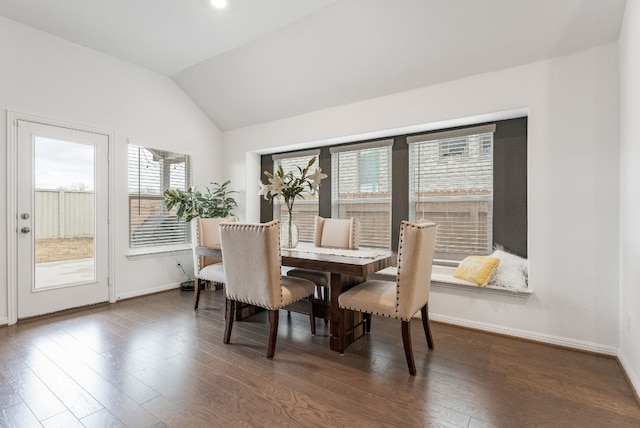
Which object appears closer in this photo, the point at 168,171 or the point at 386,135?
the point at 386,135

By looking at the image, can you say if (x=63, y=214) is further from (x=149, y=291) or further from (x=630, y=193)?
(x=630, y=193)

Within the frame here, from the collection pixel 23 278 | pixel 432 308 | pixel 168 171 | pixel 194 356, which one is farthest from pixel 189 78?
pixel 432 308

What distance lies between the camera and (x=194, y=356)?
2.50 m

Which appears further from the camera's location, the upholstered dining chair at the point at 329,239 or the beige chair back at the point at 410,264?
the upholstered dining chair at the point at 329,239

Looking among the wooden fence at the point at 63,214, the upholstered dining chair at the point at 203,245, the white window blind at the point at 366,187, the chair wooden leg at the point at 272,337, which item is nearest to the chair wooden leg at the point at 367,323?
the chair wooden leg at the point at 272,337

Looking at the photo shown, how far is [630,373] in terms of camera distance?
7.06ft

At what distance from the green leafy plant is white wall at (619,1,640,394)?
4359 millimetres

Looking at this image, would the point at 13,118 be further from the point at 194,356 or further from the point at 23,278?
the point at 194,356

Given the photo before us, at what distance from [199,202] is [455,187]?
3.34 m

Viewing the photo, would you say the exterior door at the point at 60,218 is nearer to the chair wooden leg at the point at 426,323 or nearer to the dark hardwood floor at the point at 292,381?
the dark hardwood floor at the point at 292,381

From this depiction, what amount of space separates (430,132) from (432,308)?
191 cm

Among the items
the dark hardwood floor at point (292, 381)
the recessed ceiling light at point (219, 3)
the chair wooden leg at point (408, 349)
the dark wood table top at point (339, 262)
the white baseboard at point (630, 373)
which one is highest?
the recessed ceiling light at point (219, 3)

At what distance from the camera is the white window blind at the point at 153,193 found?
429 centimetres

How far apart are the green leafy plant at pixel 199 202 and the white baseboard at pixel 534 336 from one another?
322 centimetres
